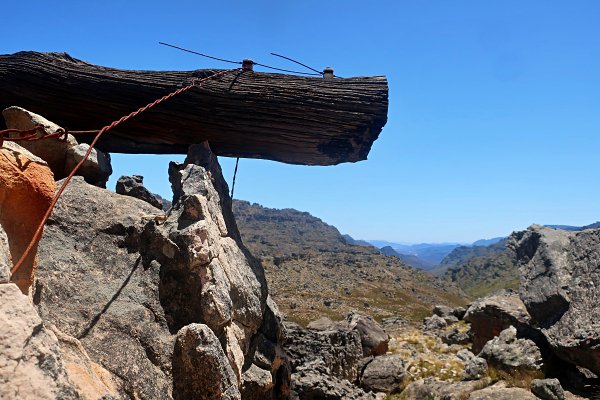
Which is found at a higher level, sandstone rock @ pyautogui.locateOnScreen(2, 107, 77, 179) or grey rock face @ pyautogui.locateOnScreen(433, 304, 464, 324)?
sandstone rock @ pyautogui.locateOnScreen(2, 107, 77, 179)

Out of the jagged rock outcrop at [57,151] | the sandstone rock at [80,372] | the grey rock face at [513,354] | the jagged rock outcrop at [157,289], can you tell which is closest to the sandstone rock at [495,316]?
the grey rock face at [513,354]

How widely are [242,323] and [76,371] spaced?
9.92ft

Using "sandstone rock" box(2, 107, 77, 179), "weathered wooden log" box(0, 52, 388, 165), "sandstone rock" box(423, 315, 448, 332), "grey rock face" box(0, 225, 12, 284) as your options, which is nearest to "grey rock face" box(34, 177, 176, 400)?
"sandstone rock" box(2, 107, 77, 179)

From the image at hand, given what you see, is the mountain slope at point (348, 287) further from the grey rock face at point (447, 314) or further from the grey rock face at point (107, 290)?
the grey rock face at point (107, 290)

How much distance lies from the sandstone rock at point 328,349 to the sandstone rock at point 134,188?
642 centimetres

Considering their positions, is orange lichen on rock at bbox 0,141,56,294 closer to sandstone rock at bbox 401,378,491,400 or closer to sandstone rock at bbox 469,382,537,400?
sandstone rock at bbox 469,382,537,400

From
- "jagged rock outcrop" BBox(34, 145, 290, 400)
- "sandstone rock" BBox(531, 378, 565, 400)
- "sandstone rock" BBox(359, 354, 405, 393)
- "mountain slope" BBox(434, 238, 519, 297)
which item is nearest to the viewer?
"jagged rock outcrop" BBox(34, 145, 290, 400)

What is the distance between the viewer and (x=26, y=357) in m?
2.49

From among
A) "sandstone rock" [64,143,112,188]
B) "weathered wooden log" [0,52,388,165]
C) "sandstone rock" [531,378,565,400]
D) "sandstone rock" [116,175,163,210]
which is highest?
"weathered wooden log" [0,52,388,165]

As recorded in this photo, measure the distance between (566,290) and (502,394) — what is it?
321 centimetres

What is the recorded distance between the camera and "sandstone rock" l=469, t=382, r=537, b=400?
9.88m

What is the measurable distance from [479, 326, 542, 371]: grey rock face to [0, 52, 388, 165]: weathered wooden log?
25.4ft

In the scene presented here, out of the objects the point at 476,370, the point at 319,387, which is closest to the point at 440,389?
the point at 476,370

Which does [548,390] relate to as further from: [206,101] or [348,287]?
[348,287]
